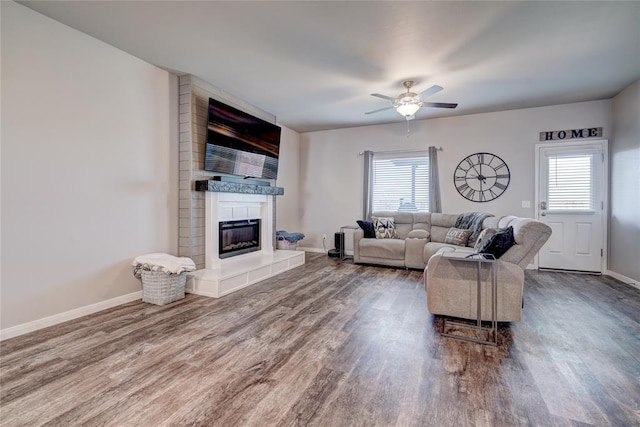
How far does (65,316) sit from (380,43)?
4136 mm

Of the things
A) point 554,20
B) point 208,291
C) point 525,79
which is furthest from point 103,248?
point 525,79

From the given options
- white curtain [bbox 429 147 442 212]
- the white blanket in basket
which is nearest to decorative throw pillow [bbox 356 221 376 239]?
white curtain [bbox 429 147 442 212]

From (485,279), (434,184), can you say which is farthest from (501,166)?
(485,279)

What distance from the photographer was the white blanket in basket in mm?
3285

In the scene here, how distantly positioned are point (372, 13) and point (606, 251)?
523 cm

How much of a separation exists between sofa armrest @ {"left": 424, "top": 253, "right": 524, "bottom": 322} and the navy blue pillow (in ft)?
0.32

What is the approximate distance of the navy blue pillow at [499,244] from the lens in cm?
271

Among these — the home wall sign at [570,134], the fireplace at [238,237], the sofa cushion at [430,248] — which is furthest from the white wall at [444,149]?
the fireplace at [238,237]

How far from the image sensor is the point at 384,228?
18.5 feet

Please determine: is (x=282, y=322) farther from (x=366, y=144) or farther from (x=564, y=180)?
(x=564, y=180)

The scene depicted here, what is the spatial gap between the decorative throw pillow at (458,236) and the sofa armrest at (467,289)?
1.97 m

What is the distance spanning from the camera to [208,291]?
3.66 m

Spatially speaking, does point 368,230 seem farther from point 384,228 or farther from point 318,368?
point 318,368

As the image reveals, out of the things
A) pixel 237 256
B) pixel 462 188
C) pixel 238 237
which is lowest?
pixel 237 256
